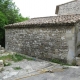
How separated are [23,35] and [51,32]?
273 centimetres

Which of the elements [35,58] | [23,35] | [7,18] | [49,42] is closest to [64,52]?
[49,42]

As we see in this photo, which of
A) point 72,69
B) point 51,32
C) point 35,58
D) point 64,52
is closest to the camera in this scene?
A: point 72,69

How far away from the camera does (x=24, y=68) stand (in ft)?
26.1

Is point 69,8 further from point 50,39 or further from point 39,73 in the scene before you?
point 39,73

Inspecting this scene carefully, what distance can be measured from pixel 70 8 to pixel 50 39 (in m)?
6.32

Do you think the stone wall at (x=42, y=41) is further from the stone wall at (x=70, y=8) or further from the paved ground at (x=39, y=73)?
the stone wall at (x=70, y=8)

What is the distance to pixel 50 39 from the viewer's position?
31.2 ft

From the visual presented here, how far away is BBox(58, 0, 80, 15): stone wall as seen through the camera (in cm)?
1376

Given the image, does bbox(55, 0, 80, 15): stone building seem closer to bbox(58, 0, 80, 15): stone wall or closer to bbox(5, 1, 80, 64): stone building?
bbox(58, 0, 80, 15): stone wall

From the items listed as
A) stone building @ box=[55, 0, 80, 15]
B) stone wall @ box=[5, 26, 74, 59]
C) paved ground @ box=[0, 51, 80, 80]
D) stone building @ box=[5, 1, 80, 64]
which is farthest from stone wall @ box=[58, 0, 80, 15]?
paved ground @ box=[0, 51, 80, 80]

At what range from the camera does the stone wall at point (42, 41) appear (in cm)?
889

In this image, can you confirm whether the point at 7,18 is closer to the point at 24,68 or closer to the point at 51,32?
the point at 51,32

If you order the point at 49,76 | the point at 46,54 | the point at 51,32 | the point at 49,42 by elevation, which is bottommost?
the point at 49,76

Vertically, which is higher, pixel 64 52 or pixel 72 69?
pixel 64 52
